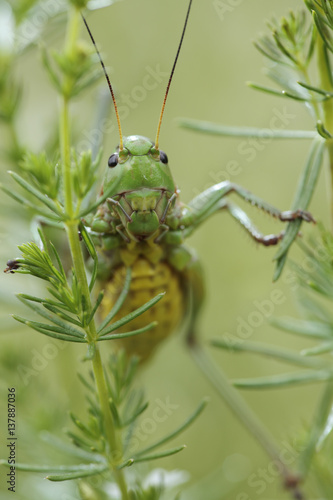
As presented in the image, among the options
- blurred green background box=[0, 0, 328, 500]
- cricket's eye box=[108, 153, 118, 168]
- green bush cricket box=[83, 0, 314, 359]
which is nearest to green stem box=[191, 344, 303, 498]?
blurred green background box=[0, 0, 328, 500]

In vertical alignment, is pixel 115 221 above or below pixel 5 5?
below

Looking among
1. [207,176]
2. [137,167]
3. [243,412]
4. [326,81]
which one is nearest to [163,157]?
[137,167]

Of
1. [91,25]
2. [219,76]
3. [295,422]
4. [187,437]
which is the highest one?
[91,25]

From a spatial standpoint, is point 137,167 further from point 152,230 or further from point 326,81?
point 326,81

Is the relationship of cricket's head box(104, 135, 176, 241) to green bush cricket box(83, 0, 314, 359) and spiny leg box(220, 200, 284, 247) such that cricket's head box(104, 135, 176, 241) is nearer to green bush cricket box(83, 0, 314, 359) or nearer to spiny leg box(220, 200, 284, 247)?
green bush cricket box(83, 0, 314, 359)

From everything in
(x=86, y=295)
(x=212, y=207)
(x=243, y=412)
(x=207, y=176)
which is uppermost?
(x=207, y=176)

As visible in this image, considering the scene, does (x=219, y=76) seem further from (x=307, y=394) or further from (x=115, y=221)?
(x=115, y=221)

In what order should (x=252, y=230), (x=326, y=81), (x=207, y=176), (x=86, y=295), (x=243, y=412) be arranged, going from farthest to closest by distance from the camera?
(x=207, y=176) → (x=243, y=412) → (x=252, y=230) → (x=326, y=81) → (x=86, y=295)

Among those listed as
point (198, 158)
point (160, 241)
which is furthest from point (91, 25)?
point (160, 241)
